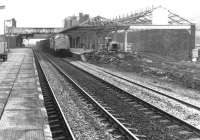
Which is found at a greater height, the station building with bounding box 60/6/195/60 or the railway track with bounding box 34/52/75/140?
the station building with bounding box 60/6/195/60

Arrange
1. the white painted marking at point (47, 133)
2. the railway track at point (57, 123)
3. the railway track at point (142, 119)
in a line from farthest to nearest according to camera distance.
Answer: the railway track at point (142, 119)
the railway track at point (57, 123)
the white painted marking at point (47, 133)

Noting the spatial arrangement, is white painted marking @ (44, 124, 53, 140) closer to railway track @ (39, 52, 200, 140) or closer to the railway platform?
the railway platform

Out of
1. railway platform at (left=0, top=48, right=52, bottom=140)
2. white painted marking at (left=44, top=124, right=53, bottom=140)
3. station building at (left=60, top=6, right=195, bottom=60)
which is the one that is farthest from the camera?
station building at (left=60, top=6, right=195, bottom=60)

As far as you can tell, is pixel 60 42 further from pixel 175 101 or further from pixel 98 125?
pixel 98 125

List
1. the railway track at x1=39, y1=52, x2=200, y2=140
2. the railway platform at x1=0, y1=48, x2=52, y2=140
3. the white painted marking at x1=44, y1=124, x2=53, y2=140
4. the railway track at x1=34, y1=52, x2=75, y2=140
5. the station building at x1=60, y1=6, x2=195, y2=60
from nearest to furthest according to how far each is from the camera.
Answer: the white painted marking at x1=44, y1=124, x2=53, y2=140 < the railway platform at x1=0, y1=48, x2=52, y2=140 < the railway track at x1=34, y1=52, x2=75, y2=140 < the railway track at x1=39, y1=52, x2=200, y2=140 < the station building at x1=60, y1=6, x2=195, y2=60

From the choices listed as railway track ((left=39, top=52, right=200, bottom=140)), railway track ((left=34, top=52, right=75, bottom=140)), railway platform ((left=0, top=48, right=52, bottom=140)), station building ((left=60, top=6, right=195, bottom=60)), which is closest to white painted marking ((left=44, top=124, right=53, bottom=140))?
railway platform ((left=0, top=48, right=52, bottom=140))

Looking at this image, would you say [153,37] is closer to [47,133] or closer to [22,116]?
[22,116]

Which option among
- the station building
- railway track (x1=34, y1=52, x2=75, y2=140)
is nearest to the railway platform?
railway track (x1=34, y1=52, x2=75, y2=140)

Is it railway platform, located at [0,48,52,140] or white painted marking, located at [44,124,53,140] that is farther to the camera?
railway platform, located at [0,48,52,140]

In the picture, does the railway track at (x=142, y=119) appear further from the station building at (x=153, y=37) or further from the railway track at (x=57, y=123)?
the station building at (x=153, y=37)

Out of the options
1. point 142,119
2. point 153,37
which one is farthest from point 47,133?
point 153,37

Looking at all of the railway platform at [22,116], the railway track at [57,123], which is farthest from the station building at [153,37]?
the railway track at [57,123]

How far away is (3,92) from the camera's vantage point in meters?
16.3

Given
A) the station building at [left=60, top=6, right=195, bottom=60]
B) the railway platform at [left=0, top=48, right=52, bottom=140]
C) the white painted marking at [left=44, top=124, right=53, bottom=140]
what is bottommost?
the white painted marking at [left=44, top=124, right=53, bottom=140]
